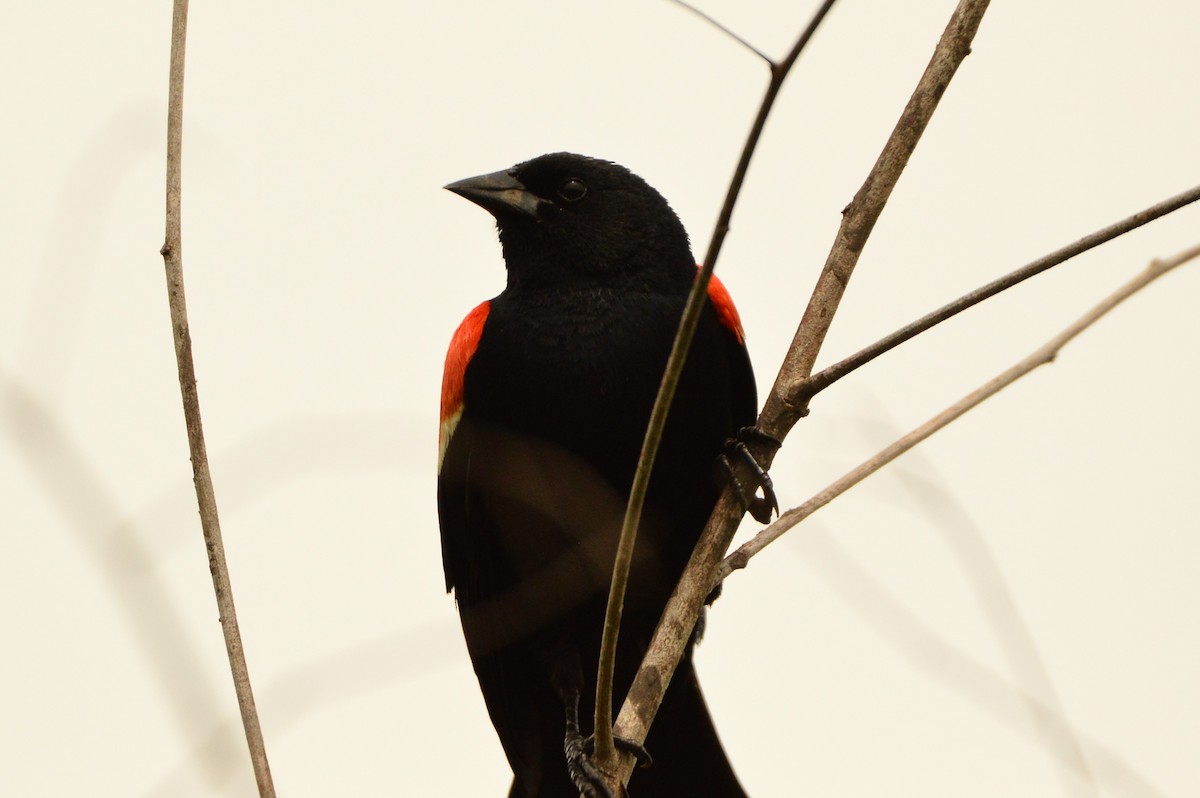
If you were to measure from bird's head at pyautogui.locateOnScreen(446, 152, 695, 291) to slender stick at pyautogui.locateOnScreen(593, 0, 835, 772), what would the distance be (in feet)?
5.58

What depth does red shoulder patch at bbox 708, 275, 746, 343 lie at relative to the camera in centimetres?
366

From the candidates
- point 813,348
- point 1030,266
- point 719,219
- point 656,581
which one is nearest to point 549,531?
point 656,581

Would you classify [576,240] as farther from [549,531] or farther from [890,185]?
[890,185]

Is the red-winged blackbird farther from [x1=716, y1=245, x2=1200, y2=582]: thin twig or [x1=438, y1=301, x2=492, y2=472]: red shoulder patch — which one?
[x1=716, y1=245, x2=1200, y2=582]: thin twig

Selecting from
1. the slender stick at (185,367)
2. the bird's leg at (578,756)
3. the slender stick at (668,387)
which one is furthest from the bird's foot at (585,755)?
the slender stick at (185,367)

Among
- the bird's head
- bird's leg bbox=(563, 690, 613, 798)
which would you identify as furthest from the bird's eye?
bird's leg bbox=(563, 690, 613, 798)

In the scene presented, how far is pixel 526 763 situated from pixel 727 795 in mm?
563

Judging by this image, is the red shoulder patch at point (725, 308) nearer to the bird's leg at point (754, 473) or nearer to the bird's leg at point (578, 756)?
the bird's leg at point (754, 473)

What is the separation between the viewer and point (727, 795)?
12.0 feet

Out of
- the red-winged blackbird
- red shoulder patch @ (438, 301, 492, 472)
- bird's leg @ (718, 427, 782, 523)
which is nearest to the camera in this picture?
bird's leg @ (718, 427, 782, 523)

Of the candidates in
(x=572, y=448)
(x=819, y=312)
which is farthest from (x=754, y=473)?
(x=572, y=448)

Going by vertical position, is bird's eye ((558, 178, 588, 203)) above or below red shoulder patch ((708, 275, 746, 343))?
above

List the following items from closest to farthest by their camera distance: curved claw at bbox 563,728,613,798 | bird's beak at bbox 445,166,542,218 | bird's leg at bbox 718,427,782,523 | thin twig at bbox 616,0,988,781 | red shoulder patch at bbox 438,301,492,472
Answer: thin twig at bbox 616,0,988,781, curved claw at bbox 563,728,613,798, bird's leg at bbox 718,427,782,523, red shoulder patch at bbox 438,301,492,472, bird's beak at bbox 445,166,542,218

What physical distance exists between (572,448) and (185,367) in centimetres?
161
